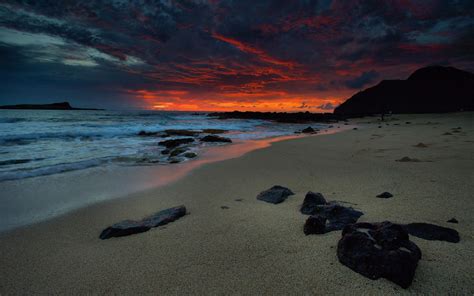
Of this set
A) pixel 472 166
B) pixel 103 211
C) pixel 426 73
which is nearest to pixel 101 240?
pixel 103 211

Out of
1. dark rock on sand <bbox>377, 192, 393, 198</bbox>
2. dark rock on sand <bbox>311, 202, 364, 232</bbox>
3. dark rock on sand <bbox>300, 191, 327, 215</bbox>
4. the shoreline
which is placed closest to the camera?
dark rock on sand <bbox>311, 202, 364, 232</bbox>

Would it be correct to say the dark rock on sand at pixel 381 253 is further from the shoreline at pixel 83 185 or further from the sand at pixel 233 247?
the shoreline at pixel 83 185

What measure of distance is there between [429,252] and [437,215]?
3.02 feet

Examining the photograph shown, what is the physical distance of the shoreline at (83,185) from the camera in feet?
11.1

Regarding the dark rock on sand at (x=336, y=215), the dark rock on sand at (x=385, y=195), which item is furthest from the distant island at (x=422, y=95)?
the dark rock on sand at (x=336, y=215)

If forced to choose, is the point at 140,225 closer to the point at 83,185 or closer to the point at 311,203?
the point at 311,203

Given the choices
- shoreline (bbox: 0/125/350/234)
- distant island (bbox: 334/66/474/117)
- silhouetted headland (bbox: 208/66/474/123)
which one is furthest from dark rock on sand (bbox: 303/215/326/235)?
distant island (bbox: 334/66/474/117)

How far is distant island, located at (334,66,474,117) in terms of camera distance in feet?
200

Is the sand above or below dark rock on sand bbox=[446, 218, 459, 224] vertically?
below

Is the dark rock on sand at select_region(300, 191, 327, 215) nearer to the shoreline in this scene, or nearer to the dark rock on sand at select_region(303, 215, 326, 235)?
the dark rock on sand at select_region(303, 215, 326, 235)

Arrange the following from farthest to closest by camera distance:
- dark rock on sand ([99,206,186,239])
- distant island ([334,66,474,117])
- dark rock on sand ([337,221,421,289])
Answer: distant island ([334,66,474,117]) → dark rock on sand ([99,206,186,239]) → dark rock on sand ([337,221,421,289])

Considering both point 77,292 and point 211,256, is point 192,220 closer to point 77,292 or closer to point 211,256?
point 211,256

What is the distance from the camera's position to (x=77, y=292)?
1699 mm

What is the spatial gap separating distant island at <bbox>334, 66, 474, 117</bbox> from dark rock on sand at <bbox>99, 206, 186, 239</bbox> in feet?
212
